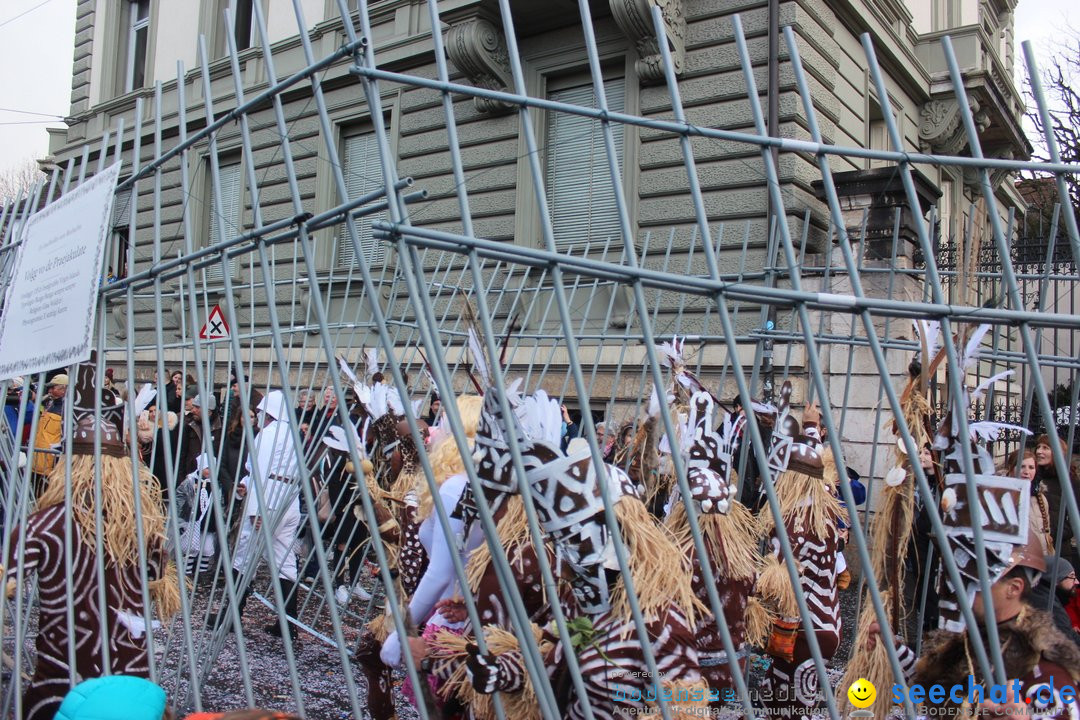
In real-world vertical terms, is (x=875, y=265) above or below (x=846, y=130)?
below

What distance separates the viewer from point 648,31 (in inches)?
346

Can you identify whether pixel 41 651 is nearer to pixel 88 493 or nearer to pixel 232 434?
pixel 88 493

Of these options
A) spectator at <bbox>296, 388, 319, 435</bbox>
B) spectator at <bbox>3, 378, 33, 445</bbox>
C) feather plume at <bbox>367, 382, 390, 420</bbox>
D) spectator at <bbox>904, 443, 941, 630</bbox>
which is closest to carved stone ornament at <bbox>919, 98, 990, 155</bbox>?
spectator at <bbox>904, 443, 941, 630</bbox>

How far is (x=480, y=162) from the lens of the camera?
10273mm

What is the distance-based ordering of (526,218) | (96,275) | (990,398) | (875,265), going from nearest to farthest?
(96,275)
(990,398)
(875,265)
(526,218)

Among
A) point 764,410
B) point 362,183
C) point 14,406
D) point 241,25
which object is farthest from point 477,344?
point 241,25

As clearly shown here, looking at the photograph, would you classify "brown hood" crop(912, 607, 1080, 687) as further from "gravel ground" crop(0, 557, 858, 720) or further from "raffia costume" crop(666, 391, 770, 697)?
"gravel ground" crop(0, 557, 858, 720)

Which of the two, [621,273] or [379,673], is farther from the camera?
[379,673]

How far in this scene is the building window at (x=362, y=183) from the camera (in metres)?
7.86

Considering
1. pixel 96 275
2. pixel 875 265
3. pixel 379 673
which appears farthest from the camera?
pixel 875 265

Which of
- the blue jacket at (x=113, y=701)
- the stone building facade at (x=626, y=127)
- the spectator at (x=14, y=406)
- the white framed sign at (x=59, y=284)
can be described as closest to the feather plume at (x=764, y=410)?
the stone building facade at (x=626, y=127)

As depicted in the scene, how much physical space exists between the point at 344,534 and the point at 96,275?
207 inches

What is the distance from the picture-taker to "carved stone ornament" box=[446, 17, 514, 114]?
964 centimetres

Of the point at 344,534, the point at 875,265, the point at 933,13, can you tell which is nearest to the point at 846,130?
the point at 875,265
